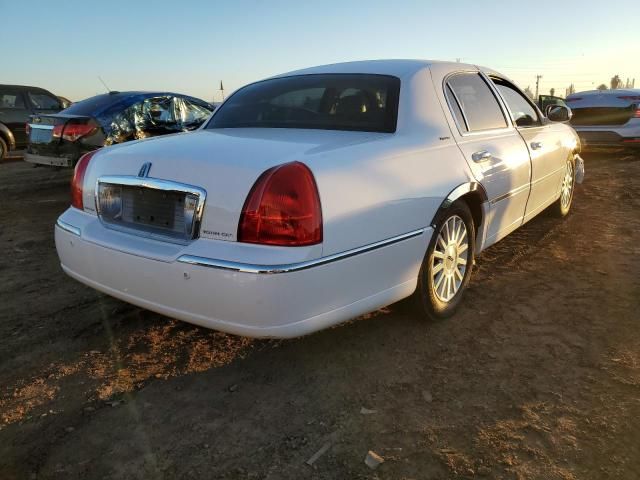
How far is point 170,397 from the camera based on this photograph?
2363mm

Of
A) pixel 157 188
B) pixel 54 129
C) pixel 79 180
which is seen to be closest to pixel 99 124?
pixel 54 129

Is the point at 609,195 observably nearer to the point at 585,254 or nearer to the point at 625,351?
the point at 585,254

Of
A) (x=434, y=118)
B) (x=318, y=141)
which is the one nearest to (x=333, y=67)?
(x=434, y=118)

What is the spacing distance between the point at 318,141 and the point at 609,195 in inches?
232

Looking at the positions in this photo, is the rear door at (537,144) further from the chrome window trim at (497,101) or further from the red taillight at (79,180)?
the red taillight at (79,180)

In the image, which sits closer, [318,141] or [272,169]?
[272,169]

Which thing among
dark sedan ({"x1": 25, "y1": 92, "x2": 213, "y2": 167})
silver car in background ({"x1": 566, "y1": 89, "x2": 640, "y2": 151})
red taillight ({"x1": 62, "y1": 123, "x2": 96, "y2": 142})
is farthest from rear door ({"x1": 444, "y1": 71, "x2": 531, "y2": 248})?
silver car in background ({"x1": 566, "y1": 89, "x2": 640, "y2": 151})

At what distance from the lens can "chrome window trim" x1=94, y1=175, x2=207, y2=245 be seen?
2.20m

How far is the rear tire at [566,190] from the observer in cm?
531

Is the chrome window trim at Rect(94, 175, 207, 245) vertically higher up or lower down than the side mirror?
lower down

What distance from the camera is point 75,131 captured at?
22.9 ft

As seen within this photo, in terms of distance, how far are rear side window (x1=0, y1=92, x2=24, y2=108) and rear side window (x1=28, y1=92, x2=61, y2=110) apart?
25cm

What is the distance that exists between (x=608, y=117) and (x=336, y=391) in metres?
9.56

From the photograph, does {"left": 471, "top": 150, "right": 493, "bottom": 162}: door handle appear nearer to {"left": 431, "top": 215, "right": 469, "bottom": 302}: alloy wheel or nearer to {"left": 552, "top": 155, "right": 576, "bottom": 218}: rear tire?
{"left": 431, "top": 215, "right": 469, "bottom": 302}: alloy wheel
